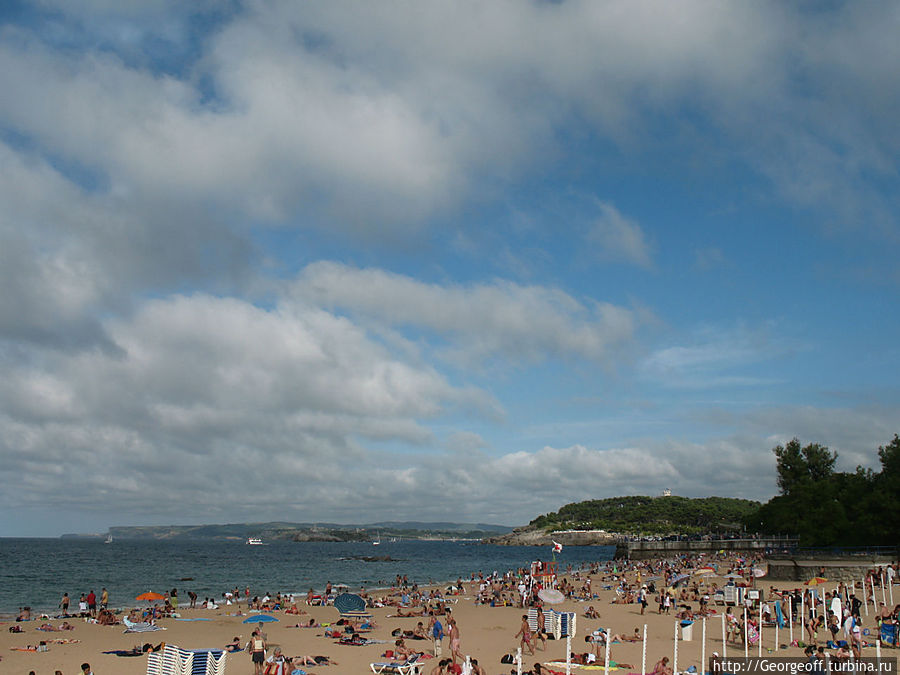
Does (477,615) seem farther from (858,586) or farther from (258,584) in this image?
(258,584)

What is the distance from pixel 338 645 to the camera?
2394 centimetres

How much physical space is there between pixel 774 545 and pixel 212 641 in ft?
266

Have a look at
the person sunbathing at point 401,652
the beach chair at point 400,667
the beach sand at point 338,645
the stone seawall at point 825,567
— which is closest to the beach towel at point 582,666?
the beach sand at point 338,645

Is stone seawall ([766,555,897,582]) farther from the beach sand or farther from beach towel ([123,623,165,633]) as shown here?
beach towel ([123,623,165,633])

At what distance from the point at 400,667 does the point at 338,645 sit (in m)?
6.59

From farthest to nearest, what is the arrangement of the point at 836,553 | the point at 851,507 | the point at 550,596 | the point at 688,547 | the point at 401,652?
1. the point at 688,547
2. the point at 851,507
3. the point at 836,553
4. the point at 550,596
5. the point at 401,652

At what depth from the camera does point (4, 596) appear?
156 feet

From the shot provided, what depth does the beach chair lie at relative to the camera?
1823cm

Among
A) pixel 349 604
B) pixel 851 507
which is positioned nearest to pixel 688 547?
pixel 851 507

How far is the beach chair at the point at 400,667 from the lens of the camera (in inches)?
718

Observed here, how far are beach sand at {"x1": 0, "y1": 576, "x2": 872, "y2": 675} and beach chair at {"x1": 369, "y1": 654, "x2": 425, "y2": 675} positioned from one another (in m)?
0.37

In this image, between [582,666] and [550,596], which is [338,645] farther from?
[582,666]

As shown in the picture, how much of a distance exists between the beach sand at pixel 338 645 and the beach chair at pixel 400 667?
14.4 inches

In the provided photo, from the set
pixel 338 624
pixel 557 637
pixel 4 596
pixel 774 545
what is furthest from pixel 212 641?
pixel 774 545
